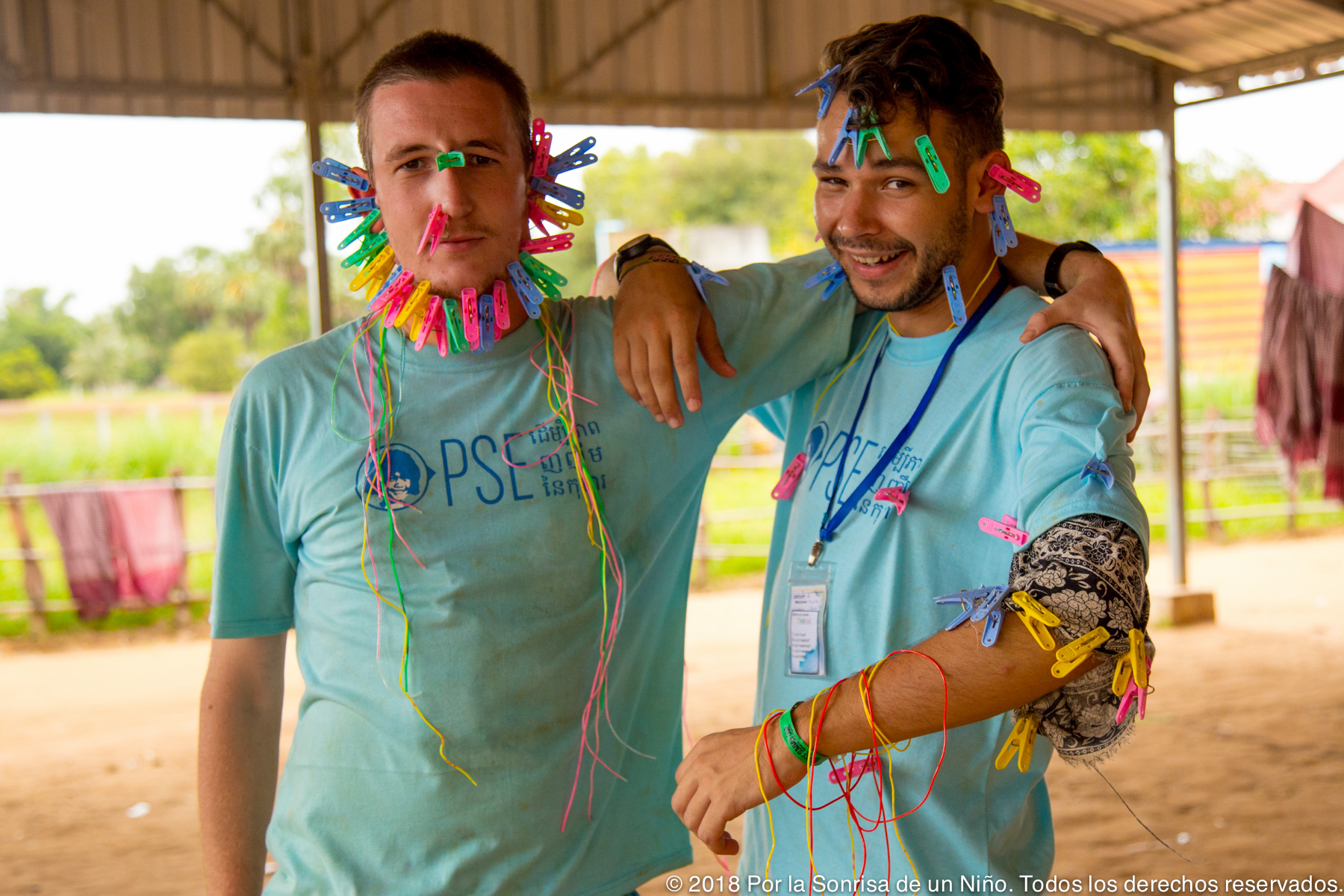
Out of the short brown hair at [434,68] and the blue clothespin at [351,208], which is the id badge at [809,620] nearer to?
the short brown hair at [434,68]

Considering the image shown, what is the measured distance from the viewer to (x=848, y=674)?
1577 mm

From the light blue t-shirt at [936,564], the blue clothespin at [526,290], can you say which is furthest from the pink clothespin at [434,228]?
the light blue t-shirt at [936,564]

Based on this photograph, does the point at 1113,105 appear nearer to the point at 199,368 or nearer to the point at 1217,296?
the point at 1217,296

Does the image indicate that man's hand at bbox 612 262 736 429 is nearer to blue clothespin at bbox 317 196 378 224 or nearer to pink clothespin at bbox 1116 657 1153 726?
blue clothespin at bbox 317 196 378 224

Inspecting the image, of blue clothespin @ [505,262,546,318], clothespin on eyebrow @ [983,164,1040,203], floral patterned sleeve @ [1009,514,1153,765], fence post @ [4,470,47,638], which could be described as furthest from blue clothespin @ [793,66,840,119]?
fence post @ [4,470,47,638]

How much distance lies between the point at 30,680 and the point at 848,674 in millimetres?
7247

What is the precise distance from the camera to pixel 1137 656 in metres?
1.25

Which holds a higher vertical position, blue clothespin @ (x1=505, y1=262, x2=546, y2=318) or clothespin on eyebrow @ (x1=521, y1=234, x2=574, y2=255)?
clothespin on eyebrow @ (x1=521, y1=234, x2=574, y2=255)

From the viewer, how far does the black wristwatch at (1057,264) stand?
1.66 meters

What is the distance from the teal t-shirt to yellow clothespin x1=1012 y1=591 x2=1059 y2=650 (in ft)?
1.84

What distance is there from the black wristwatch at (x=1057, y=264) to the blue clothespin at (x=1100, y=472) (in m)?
0.46

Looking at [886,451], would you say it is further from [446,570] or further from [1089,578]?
[446,570]

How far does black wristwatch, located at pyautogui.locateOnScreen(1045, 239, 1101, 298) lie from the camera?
1663 millimetres

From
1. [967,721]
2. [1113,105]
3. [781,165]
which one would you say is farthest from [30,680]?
[781,165]
